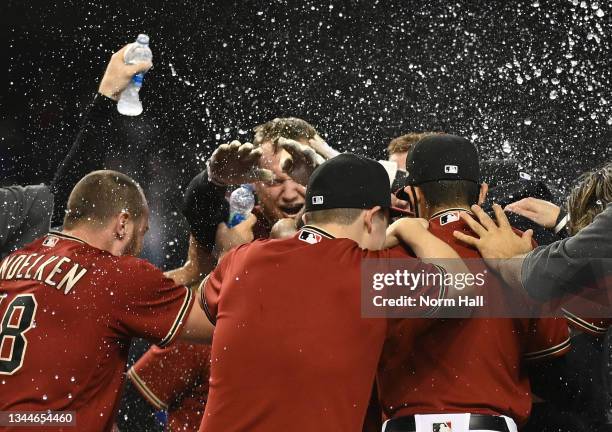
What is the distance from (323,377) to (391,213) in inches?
23.3

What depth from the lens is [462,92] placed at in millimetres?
6047

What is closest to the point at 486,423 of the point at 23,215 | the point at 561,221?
the point at 561,221

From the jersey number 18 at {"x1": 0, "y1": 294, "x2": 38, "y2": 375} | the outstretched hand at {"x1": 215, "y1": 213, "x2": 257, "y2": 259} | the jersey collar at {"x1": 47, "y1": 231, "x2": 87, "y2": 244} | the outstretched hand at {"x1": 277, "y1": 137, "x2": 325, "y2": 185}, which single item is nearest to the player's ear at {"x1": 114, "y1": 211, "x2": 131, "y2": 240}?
the jersey collar at {"x1": 47, "y1": 231, "x2": 87, "y2": 244}

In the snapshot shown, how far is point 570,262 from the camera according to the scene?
2.17 meters

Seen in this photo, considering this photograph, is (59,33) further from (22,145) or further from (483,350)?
(483,350)

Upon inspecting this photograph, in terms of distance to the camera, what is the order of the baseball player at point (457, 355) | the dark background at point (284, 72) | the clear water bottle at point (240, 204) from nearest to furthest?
the baseball player at point (457, 355)
the clear water bottle at point (240, 204)
the dark background at point (284, 72)

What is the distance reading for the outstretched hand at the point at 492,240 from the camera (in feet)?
7.80

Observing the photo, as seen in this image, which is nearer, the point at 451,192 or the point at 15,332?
the point at 451,192

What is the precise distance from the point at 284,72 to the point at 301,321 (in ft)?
14.0

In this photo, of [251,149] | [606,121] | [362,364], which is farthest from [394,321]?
[606,121]

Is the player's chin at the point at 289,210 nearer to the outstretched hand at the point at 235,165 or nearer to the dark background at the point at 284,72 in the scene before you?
the outstretched hand at the point at 235,165

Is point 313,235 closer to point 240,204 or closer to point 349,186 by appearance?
point 349,186

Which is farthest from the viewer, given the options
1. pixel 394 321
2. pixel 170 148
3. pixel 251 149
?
pixel 170 148

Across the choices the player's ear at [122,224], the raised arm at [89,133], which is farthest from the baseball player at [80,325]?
the raised arm at [89,133]
